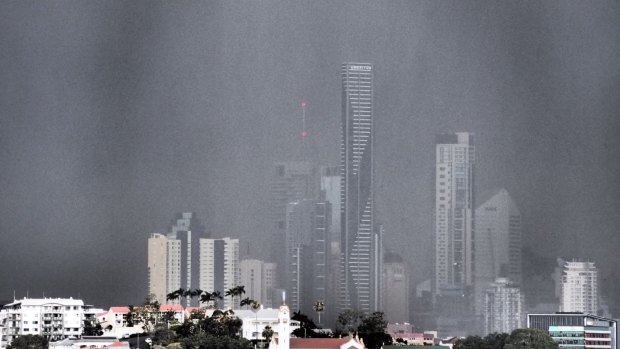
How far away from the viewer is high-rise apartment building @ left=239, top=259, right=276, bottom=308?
35562mm

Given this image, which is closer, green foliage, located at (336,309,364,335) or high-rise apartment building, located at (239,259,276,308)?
green foliage, located at (336,309,364,335)

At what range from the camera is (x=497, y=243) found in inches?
1561

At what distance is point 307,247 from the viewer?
125ft

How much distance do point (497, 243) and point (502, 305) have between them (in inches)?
100

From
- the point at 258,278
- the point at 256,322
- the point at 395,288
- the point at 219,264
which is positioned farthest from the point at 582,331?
the point at 219,264

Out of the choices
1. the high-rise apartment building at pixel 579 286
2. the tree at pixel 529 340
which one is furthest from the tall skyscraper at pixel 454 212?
the tree at pixel 529 340

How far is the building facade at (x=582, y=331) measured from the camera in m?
28.6

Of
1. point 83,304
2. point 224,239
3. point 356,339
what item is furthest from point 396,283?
point 356,339

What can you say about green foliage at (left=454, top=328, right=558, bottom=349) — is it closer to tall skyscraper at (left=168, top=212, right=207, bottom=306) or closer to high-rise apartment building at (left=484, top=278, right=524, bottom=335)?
high-rise apartment building at (left=484, top=278, right=524, bottom=335)

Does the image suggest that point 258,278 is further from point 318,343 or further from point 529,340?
point 318,343

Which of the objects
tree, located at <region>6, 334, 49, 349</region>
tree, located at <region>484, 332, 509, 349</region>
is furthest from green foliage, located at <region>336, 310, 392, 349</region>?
tree, located at <region>6, 334, 49, 349</region>

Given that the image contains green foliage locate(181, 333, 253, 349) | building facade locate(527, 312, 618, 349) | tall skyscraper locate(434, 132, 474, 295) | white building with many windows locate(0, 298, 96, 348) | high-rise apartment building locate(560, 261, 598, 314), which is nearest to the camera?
green foliage locate(181, 333, 253, 349)

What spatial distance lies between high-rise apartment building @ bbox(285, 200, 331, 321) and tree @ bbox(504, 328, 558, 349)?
1069 cm

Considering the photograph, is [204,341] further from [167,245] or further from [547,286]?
[547,286]
